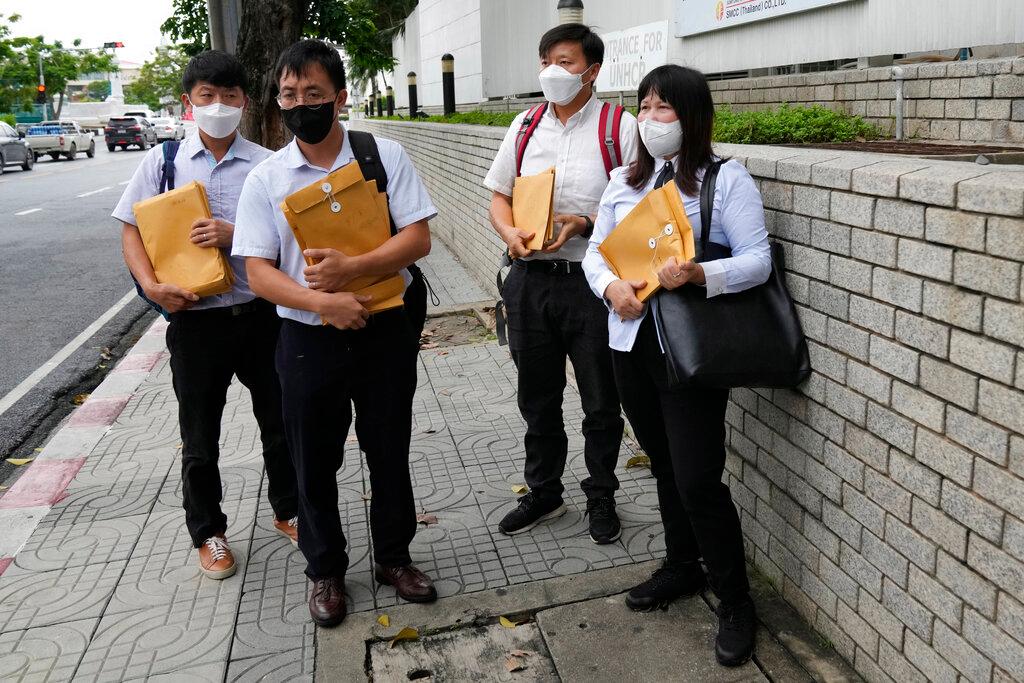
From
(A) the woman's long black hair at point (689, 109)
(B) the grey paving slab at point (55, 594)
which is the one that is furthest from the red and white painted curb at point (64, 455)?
(A) the woman's long black hair at point (689, 109)

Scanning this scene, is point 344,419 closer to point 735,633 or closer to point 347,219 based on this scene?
point 347,219

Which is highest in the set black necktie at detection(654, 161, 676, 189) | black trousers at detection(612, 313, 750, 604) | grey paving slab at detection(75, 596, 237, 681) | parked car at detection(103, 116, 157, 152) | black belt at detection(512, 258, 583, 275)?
parked car at detection(103, 116, 157, 152)

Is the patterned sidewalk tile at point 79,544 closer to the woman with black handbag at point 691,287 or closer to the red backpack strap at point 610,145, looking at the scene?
the woman with black handbag at point 691,287

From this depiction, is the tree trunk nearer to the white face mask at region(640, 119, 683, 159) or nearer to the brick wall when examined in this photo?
the brick wall

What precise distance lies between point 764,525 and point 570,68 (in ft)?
6.51

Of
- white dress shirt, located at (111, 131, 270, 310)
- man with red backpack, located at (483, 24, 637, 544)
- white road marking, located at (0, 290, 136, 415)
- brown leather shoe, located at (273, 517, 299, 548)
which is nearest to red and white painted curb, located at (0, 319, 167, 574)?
white road marking, located at (0, 290, 136, 415)

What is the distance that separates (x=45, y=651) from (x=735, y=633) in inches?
98.8

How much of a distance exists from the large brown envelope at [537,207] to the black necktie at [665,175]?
670 millimetres

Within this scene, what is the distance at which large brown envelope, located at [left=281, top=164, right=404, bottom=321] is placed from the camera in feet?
10.7

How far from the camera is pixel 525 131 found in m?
4.20

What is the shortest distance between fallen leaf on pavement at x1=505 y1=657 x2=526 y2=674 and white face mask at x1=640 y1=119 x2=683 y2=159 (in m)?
1.81

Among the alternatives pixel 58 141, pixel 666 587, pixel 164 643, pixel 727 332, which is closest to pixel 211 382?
pixel 164 643

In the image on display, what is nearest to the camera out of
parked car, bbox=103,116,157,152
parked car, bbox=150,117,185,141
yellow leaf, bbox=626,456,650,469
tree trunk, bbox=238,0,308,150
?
yellow leaf, bbox=626,456,650,469

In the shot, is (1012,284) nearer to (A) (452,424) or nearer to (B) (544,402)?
(B) (544,402)
